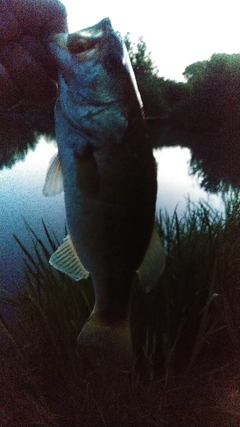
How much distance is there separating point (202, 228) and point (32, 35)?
9.73 ft

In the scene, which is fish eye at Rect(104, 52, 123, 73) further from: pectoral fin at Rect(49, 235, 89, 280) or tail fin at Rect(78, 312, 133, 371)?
tail fin at Rect(78, 312, 133, 371)

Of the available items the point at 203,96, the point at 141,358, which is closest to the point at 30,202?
the point at 141,358

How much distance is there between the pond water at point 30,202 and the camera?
7.59m

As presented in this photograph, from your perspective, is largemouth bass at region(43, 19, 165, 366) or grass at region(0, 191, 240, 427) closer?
largemouth bass at region(43, 19, 165, 366)

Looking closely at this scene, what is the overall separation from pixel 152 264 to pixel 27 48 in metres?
0.81

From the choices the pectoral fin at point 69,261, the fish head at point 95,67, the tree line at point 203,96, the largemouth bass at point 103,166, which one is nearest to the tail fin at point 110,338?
the largemouth bass at point 103,166

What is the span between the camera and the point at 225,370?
11.0ft

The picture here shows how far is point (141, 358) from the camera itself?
10.4 feet

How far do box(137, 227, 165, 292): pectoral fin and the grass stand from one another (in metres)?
1.16

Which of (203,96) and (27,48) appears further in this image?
(203,96)

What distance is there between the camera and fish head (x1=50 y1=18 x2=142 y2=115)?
4.16 feet

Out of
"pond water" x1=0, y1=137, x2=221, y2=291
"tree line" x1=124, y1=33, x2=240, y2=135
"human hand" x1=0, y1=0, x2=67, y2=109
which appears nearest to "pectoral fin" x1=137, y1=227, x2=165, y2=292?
"human hand" x1=0, y1=0, x2=67, y2=109

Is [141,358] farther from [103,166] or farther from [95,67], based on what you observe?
[95,67]

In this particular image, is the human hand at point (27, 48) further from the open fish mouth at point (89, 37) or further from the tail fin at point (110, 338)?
the tail fin at point (110, 338)
